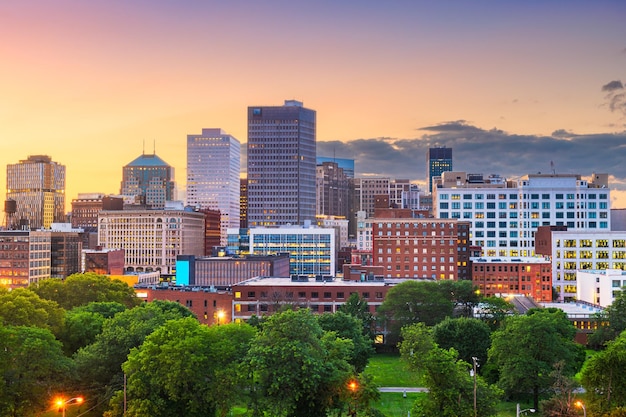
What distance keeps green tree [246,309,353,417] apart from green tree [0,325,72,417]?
22393mm

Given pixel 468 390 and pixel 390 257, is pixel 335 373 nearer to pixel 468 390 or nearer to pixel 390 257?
pixel 468 390

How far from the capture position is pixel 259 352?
218 ft

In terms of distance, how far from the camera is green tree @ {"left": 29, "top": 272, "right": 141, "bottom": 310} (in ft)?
393

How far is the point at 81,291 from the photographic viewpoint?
12244 centimetres

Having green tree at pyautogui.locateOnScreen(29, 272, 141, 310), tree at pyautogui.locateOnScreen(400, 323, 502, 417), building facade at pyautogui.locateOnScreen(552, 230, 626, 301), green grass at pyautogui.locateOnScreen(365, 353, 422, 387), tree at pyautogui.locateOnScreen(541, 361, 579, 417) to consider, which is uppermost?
building facade at pyautogui.locateOnScreen(552, 230, 626, 301)

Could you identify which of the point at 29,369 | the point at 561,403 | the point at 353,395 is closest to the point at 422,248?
the point at 561,403

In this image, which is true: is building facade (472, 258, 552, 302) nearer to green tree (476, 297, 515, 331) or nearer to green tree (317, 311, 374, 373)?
green tree (476, 297, 515, 331)

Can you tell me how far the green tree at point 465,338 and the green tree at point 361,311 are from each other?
21.0m

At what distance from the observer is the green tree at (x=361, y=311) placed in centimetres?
12319

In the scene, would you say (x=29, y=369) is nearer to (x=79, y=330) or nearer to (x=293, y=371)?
(x=79, y=330)

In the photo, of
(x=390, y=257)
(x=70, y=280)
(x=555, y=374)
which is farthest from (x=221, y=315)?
(x=390, y=257)

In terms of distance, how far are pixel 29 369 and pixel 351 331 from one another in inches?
1717

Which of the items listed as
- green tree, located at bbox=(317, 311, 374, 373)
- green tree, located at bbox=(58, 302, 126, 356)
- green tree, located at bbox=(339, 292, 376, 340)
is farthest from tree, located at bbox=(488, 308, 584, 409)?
green tree, located at bbox=(58, 302, 126, 356)

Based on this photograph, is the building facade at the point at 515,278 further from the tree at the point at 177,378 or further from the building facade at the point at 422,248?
the tree at the point at 177,378
